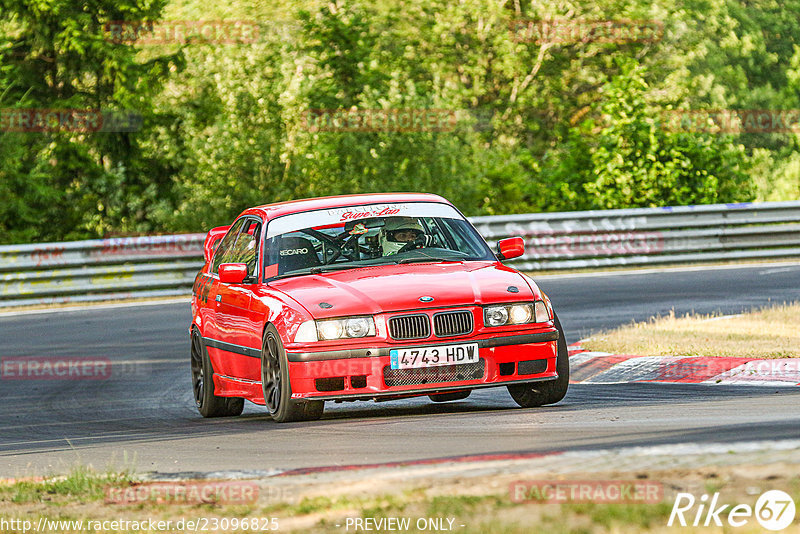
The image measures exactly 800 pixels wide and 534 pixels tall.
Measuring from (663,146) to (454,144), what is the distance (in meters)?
4.19

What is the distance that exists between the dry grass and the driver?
8.99 ft

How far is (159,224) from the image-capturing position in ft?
96.3

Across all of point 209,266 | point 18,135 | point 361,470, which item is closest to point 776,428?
point 361,470

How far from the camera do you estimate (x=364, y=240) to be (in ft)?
33.5

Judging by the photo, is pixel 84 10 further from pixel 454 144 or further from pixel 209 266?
pixel 209 266

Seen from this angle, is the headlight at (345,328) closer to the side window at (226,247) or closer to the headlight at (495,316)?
the headlight at (495,316)
